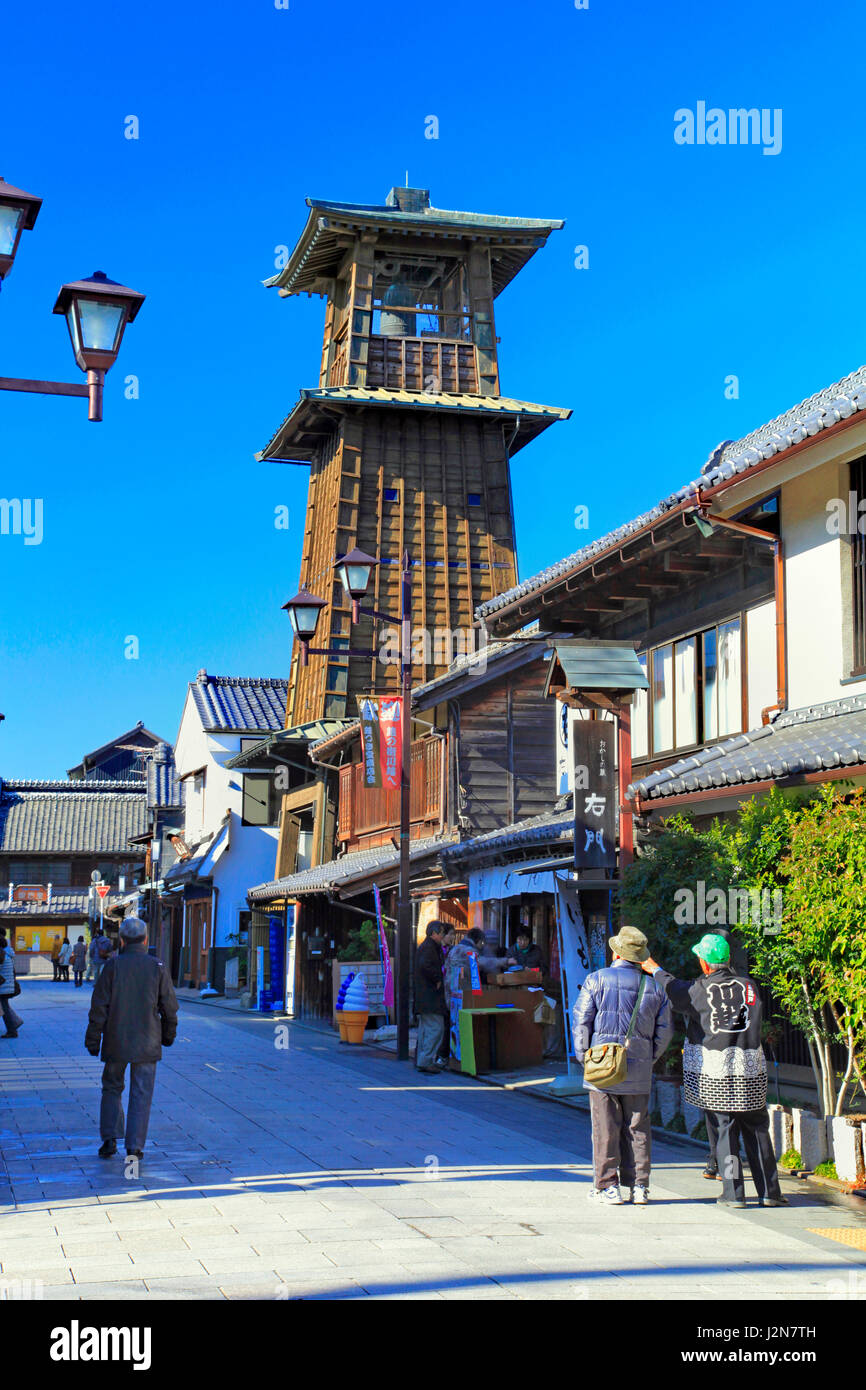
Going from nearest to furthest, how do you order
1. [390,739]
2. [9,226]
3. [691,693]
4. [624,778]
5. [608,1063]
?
[9,226]
[608,1063]
[624,778]
[691,693]
[390,739]

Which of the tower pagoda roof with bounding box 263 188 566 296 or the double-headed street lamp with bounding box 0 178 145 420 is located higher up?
the tower pagoda roof with bounding box 263 188 566 296

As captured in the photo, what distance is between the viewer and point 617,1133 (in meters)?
8.82

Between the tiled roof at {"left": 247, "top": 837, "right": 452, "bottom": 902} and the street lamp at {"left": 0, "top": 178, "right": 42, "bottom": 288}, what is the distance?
1531cm

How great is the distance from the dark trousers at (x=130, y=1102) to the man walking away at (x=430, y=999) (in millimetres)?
6395

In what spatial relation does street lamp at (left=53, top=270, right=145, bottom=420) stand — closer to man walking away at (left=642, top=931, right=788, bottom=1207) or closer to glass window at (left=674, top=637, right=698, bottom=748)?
man walking away at (left=642, top=931, right=788, bottom=1207)

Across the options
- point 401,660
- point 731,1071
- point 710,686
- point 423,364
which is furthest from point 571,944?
point 423,364

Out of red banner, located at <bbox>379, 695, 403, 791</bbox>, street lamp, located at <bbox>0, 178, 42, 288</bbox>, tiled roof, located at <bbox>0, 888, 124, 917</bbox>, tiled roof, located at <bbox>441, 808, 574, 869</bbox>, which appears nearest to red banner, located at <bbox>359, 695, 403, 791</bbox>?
red banner, located at <bbox>379, 695, 403, 791</bbox>

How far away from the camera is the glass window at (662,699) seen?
15977 millimetres

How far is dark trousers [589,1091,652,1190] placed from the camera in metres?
8.71

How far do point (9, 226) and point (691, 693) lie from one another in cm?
948

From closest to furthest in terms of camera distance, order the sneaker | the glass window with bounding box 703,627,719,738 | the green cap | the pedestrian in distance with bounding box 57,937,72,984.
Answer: the sneaker → the green cap → the glass window with bounding box 703,627,719,738 → the pedestrian in distance with bounding box 57,937,72,984

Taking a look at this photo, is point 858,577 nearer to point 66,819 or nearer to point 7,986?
point 7,986

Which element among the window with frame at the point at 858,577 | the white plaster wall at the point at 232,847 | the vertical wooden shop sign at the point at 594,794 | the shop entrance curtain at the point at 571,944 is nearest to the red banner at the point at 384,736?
the shop entrance curtain at the point at 571,944

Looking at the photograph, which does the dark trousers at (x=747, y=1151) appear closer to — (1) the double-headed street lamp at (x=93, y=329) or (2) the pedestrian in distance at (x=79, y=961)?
(1) the double-headed street lamp at (x=93, y=329)
